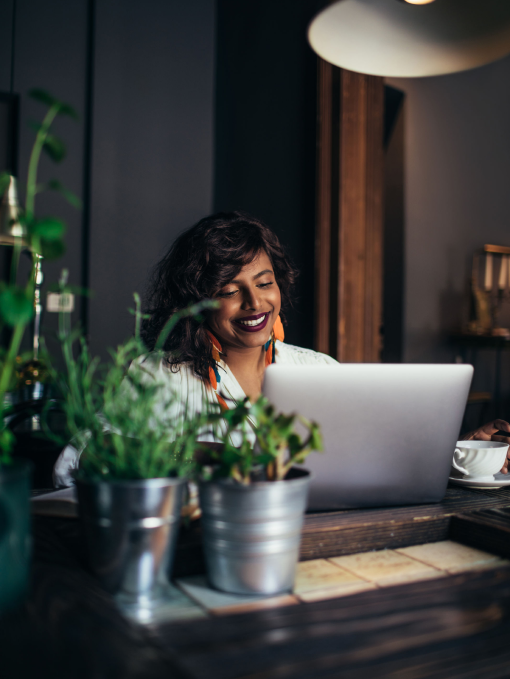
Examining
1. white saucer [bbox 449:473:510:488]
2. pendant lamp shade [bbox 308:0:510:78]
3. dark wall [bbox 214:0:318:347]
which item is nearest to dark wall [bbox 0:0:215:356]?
dark wall [bbox 214:0:318:347]

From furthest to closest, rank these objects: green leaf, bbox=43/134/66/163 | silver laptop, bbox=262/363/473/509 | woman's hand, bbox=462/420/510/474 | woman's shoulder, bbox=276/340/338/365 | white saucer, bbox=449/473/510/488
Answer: woman's shoulder, bbox=276/340/338/365
woman's hand, bbox=462/420/510/474
white saucer, bbox=449/473/510/488
silver laptop, bbox=262/363/473/509
green leaf, bbox=43/134/66/163

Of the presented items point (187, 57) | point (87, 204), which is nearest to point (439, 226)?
point (187, 57)

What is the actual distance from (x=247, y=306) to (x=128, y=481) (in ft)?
4.34

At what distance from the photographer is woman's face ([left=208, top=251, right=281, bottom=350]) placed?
1870 millimetres

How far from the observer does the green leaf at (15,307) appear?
0.49 metres

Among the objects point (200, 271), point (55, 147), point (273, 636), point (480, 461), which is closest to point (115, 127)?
point (200, 271)

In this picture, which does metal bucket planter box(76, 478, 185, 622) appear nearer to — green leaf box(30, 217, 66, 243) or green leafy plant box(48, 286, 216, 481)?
green leafy plant box(48, 286, 216, 481)

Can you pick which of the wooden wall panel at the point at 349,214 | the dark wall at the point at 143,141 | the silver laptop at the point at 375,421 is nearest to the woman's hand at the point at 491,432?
the silver laptop at the point at 375,421

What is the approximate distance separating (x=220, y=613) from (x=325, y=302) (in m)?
2.55

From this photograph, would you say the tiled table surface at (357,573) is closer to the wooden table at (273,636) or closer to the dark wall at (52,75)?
the wooden table at (273,636)

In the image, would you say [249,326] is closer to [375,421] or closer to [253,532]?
[375,421]

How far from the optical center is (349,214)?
9.84ft

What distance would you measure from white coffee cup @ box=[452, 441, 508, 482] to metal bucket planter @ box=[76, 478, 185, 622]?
72 centimetres

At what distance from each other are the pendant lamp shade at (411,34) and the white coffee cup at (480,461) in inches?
34.4
